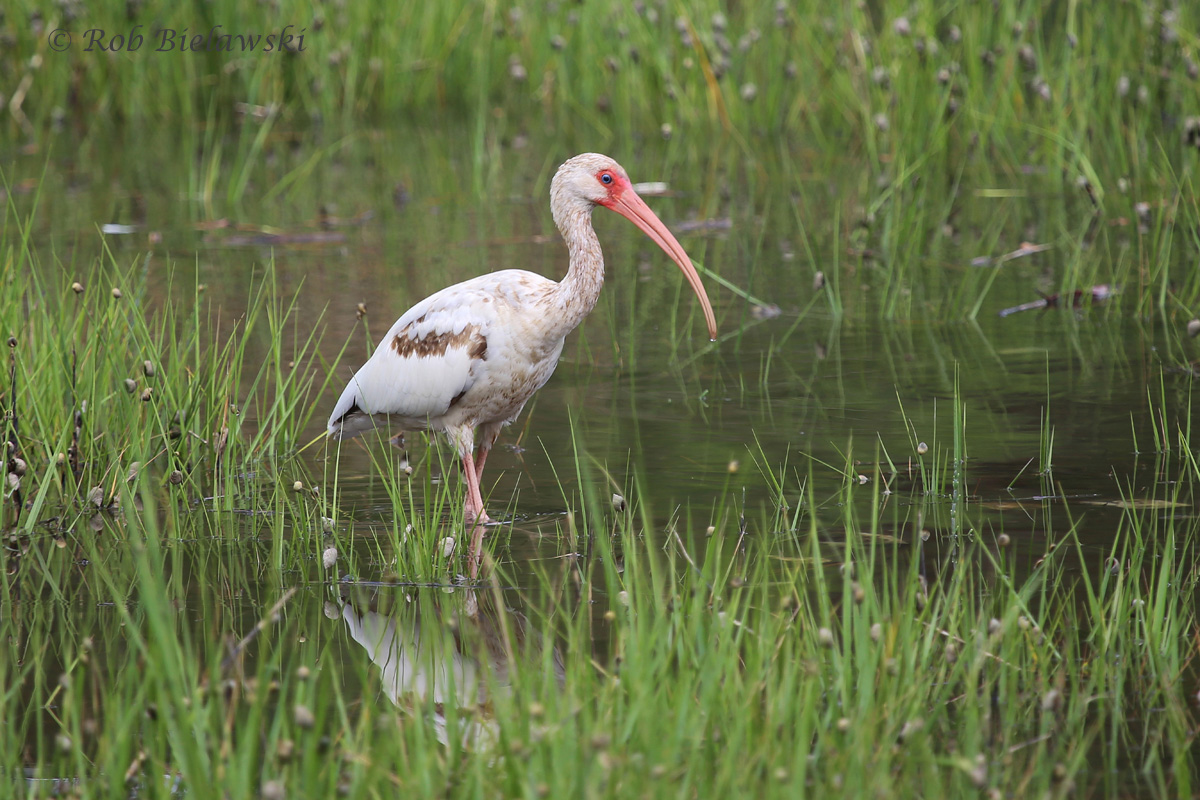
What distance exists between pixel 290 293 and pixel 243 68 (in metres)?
6.40

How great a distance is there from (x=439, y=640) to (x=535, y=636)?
1.46 ft

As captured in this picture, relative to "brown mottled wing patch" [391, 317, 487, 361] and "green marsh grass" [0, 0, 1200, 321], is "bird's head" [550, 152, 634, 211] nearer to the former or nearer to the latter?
"brown mottled wing patch" [391, 317, 487, 361]

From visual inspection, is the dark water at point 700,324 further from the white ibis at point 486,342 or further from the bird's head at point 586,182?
the bird's head at point 586,182

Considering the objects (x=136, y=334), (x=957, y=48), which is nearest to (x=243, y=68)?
(x=957, y=48)

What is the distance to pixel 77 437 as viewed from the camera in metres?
5.37

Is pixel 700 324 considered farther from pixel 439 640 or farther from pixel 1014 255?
pixel 439 640

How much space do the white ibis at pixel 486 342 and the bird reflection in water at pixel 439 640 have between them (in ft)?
2.64

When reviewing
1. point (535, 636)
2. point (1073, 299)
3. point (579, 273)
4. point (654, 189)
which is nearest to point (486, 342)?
point (579, 273)

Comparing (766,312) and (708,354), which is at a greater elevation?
(766,312)

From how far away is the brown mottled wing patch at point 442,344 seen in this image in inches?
225

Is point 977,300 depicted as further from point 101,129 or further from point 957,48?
point 101,129

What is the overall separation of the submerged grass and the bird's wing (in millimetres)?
277

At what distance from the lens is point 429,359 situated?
577 cm

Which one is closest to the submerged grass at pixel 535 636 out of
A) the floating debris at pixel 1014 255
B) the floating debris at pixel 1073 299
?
the floating debris at pixel 1073 299
